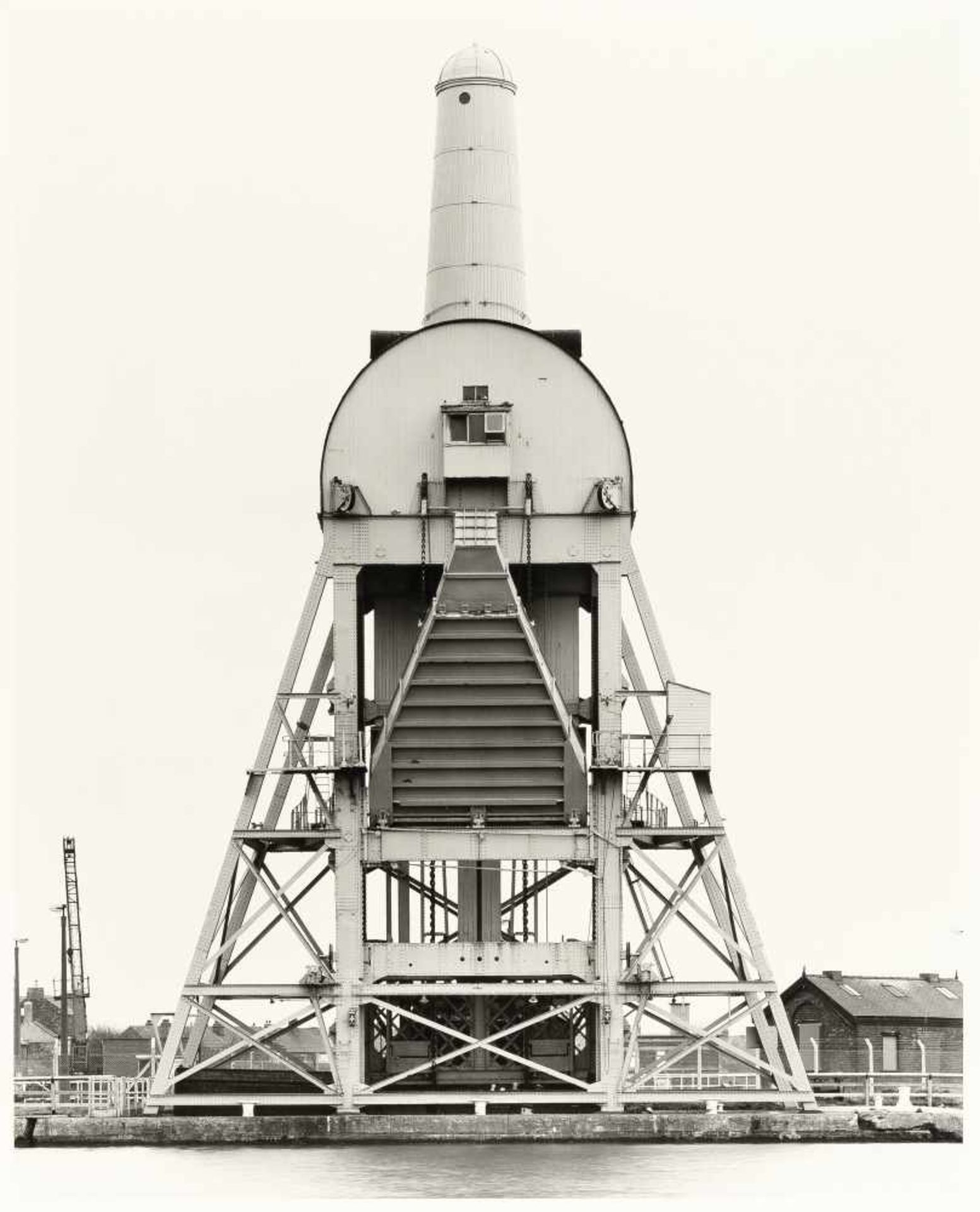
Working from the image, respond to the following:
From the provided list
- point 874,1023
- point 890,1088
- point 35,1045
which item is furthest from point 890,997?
point 35,1045

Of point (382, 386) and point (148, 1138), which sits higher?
point (382, 386)

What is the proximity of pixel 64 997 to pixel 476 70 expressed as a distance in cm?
4919

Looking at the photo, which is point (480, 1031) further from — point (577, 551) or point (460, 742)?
point (577, 551)

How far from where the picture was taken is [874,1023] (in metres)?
88.8

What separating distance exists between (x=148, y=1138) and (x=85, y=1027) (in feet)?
152

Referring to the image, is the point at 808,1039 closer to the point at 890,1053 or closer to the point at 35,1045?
the point at 890,1053

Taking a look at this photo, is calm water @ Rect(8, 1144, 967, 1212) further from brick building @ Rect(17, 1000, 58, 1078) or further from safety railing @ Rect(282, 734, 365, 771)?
brick building @ Rect(17, 1000, 58, 1078)

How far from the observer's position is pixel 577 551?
65.6 meters

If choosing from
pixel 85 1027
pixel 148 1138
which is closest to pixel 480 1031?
pixel 148 1138

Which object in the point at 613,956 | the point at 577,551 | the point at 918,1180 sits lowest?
the point at 918,1180

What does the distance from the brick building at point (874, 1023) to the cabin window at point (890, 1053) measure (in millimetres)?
18

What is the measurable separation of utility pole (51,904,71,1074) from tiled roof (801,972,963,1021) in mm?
29815

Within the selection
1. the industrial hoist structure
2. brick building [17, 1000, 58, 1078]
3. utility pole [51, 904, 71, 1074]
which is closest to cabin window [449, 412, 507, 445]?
the industrial hoist structure

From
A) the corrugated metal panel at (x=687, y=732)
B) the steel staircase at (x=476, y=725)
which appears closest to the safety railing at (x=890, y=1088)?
the corrugated metal panel at (x=687, y=732)
